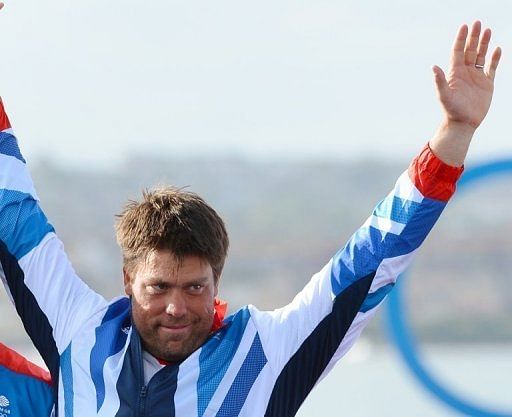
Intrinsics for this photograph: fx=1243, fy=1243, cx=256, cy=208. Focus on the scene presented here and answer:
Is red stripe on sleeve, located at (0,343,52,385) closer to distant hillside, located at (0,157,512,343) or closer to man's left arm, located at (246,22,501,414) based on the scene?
man's left arm, located at (246,22,501,414)

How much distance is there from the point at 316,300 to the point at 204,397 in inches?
14.9

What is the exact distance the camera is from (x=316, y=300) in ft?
10.5

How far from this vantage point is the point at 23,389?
11.0 feet

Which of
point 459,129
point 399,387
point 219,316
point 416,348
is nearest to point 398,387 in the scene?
point 399,387

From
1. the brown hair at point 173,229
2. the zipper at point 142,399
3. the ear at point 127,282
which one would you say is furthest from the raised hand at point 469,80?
the zipper at point 142,399

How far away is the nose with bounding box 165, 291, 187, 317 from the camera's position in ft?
10.2

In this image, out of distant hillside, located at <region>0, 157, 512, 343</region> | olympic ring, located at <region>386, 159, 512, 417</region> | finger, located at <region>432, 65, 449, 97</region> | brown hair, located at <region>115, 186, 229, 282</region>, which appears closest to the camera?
finger, located at <region>432, 65, 449, 97</region>

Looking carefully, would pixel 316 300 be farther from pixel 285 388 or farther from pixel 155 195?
pixel 155 195

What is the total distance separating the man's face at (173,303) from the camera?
3.12m

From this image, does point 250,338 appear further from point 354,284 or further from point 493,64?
point 493,64

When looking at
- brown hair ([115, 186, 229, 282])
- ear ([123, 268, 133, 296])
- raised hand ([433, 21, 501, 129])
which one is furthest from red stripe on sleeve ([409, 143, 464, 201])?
ear ([123, 268, 133, 296])

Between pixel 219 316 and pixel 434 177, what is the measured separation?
68cm

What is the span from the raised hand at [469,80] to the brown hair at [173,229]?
674mm

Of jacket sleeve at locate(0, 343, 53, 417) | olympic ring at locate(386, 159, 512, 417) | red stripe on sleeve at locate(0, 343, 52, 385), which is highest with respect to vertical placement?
red stripe on sleeve at locate(0, 343, 52, 385)
